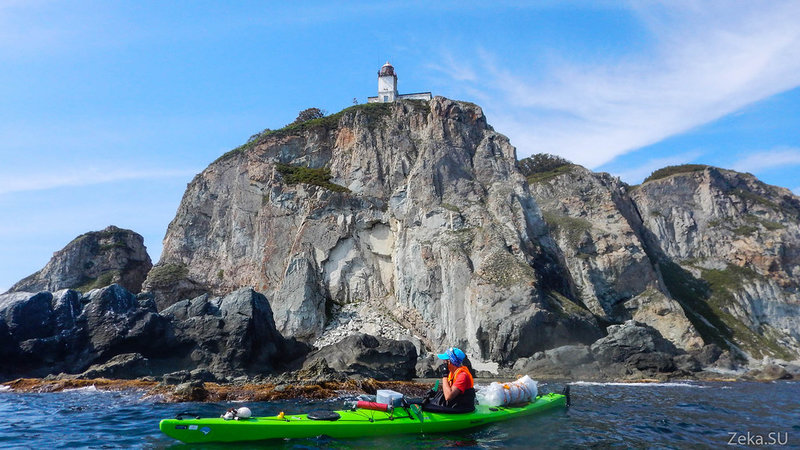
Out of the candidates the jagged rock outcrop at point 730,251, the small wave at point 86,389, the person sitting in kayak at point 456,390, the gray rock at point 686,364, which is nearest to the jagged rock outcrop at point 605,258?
the jagged rock outcrop at point 730,251

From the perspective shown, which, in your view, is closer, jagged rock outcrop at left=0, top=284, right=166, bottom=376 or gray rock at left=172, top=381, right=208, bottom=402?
gray rock at left=172, top=381, right=208, bottom=402

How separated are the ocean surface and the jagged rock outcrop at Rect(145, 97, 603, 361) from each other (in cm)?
1653

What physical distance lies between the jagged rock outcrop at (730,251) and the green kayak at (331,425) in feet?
139

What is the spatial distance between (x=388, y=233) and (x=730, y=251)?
126 feet

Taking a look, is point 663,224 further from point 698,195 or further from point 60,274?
point 60,274

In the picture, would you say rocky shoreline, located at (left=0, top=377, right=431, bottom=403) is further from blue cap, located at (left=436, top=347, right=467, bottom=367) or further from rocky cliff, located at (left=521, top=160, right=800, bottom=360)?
rocky cliff, located at (left=521, top=160, right=800, bottom=360)

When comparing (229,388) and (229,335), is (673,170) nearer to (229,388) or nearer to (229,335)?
(229,335)

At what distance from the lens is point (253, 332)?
30.7 m

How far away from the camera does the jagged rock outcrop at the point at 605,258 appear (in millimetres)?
42656

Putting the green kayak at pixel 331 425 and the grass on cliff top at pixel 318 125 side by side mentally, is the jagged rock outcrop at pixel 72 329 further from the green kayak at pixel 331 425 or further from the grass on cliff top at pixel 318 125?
the grass on cliff top at pixel 318 125

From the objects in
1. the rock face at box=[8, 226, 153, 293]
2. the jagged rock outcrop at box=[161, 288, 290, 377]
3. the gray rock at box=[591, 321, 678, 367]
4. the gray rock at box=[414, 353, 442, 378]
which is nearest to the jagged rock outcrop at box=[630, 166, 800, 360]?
the gray rock at box=[591, 321, 678, 367]

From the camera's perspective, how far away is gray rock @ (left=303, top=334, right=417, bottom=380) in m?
27.1

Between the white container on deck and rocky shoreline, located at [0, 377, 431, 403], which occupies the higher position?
the white container on deck

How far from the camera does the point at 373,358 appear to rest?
27828 mm
